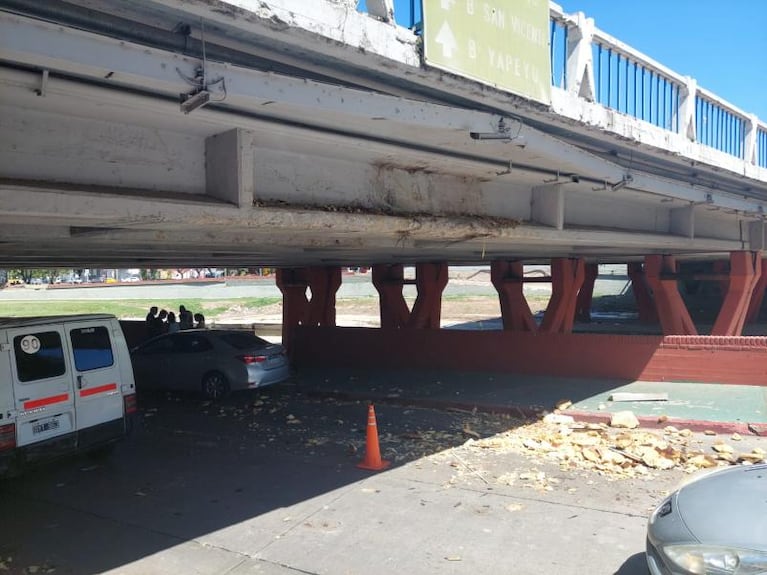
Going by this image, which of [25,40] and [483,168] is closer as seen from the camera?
[25,40]

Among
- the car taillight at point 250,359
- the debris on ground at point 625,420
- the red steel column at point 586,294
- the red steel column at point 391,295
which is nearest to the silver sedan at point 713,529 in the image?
the debris on ground at point 625,420

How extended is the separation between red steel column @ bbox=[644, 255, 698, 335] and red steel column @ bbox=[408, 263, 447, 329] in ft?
17.7

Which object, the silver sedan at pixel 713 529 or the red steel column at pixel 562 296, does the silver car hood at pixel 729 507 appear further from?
the red steel column at pixel 562 296

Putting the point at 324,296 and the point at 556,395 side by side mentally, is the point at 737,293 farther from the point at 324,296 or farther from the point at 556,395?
the point at 324,296

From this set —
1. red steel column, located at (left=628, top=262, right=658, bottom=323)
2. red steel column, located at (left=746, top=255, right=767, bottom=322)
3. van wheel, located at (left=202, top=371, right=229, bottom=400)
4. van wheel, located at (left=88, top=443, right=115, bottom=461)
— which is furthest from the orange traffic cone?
red steel column, located at (left=628, top=262, right=658, bottom=323)

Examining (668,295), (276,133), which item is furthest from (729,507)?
(668,295)

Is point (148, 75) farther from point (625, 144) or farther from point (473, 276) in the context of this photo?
point (473, 276)

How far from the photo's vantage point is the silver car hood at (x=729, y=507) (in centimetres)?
372

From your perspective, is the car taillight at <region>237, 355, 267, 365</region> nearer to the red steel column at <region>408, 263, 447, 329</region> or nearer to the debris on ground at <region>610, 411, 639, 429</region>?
the red steel column at <region>408, 263, 447, 329</region>

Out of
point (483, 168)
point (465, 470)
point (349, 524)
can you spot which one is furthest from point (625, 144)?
point (349, 524)

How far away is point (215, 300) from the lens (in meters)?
56.3

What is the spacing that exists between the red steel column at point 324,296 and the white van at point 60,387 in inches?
393

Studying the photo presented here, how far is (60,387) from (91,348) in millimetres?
769

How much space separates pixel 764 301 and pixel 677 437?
29.3m
